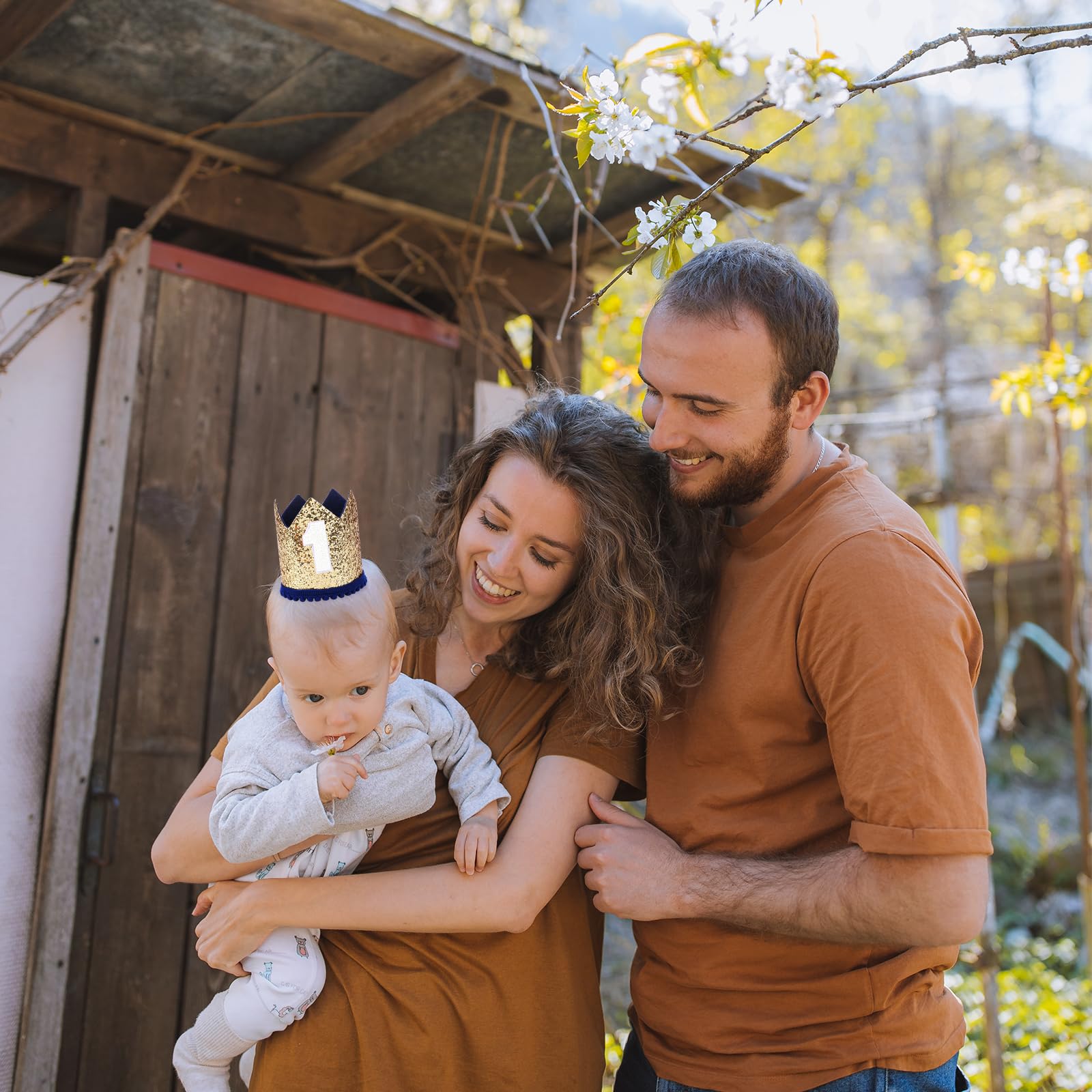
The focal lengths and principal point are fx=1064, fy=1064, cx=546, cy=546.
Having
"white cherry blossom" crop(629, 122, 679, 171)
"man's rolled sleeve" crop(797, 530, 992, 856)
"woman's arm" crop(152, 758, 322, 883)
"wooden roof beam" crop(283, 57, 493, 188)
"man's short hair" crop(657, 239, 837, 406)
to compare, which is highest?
"wooden roof beam" crop(283, 57, 493, 188)

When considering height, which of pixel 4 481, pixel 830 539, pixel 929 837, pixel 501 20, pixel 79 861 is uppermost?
pixel 501 20

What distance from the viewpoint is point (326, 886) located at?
1785 mm

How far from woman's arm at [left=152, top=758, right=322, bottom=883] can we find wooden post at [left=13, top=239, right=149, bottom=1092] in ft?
2.81

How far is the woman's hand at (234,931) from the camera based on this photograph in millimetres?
1771

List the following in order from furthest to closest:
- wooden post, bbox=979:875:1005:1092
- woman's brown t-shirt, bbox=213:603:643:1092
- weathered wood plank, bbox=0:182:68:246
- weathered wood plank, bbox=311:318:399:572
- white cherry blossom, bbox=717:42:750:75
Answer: wooden post, bbox=979:875:1005:1092
weathered wood plank, bbox=311:318:399:572
weathered wood plank, bbox=0:182:68:246
woman's brown t-shirt, bbox=213:603:643:1092
white cherry blossom, bbox=717:42:750:75

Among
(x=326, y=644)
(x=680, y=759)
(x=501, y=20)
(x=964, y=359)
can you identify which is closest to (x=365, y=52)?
(x=326, y=644)

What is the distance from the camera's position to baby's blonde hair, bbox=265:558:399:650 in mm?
1717

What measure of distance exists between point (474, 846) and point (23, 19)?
2.01 meters

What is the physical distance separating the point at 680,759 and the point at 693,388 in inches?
27.0

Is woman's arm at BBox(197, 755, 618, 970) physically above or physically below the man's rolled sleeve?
below

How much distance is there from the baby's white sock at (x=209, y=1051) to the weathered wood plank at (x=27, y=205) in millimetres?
2095

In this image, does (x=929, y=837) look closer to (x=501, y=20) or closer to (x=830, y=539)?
(x=830, y=539)

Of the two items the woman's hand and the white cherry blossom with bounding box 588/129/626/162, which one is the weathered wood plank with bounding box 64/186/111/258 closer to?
the white cherry blossom with bounding box 588/129/626/162

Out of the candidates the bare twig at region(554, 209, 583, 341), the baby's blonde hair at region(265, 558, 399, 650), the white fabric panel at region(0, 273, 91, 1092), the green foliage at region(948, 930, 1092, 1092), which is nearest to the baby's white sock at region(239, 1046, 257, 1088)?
the baby's blonde hair at region(265, 558, 399, 650)
